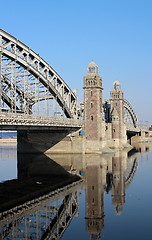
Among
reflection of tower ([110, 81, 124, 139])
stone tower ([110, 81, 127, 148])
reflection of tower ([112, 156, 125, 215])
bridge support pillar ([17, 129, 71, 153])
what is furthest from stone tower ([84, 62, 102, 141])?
reflection of tower ([110, 81, 124, 139])

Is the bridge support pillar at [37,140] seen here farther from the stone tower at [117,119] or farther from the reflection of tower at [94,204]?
the reflection of tower at [94,204]

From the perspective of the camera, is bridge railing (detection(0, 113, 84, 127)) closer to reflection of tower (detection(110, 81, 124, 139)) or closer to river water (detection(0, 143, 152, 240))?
river water (detection(0, 143, 152, 240))

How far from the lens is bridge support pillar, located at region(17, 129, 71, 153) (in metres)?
75.8

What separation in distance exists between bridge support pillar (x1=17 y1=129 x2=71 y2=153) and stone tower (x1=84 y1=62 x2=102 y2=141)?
5592 mm

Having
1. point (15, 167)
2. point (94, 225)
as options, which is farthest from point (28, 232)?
point (15, 167)

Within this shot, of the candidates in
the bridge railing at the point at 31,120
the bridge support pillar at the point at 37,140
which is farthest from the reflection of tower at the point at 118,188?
the bridge support pillar at the point at 37,140

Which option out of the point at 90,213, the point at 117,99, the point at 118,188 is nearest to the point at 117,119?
the point at 117,99

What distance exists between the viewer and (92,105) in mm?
80750

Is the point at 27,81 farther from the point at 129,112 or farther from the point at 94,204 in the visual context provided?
the point at 129,112

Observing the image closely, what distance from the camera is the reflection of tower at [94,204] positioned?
2416cm

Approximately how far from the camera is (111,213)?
27.9 meters

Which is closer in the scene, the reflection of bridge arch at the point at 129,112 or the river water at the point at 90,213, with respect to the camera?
the river water at the point at 90,213

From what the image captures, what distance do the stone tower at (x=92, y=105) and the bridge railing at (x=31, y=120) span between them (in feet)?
16.1

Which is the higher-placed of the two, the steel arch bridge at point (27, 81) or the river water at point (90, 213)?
the steel arch bridge at point (27, 81)
